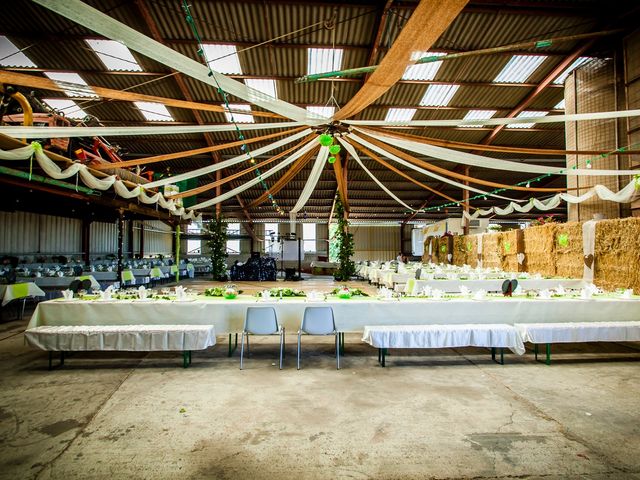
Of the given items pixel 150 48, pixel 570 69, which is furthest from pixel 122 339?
pixel 570 69

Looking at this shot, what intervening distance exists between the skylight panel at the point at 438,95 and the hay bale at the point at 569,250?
4.75 meters

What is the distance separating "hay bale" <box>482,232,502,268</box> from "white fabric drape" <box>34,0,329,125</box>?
950 cm

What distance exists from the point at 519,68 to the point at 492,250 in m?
5.69

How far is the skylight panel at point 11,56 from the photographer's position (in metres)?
7.43

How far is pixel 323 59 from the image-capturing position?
334 inches

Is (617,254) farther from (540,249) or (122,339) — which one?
(122,339)

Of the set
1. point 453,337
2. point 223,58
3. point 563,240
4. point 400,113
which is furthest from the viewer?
point 400,113

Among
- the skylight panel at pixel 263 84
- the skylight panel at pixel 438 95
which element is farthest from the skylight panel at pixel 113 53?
the skylight panel at pixel 438 95

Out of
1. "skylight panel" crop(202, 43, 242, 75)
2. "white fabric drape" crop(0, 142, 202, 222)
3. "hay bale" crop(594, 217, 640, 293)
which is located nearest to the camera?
"white fabric drape" crop(0, 142, 202, 222)

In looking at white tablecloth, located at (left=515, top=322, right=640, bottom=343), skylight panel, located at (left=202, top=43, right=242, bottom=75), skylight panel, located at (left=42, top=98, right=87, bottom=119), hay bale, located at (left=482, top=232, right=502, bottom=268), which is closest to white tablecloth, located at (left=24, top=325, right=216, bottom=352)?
white tablecloth, located at (left=515, top=322, right=640, bottom=343)

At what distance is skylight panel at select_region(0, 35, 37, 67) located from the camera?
7434mm

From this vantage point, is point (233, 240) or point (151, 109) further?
point (233, 240)

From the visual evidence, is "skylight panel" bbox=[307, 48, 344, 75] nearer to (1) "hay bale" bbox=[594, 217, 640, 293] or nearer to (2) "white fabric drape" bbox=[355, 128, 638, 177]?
(2) "white fabric drape" bbox=[355, 128, 638, 177]

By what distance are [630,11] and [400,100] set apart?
5.13 meters
